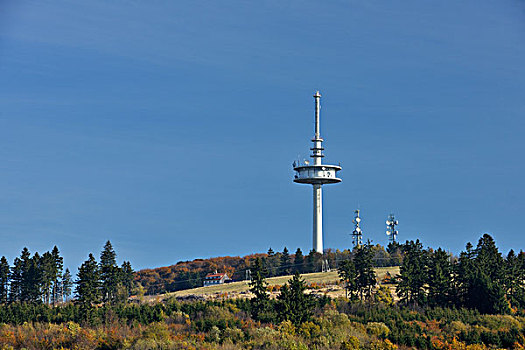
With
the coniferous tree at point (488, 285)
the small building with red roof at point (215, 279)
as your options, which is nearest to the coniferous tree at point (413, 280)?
the coniferous tree at point (488, 285)

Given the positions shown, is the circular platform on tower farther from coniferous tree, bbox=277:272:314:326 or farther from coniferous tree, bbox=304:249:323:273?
coniferous tree, bbox=277:272:314:326

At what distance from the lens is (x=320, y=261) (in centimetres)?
15062

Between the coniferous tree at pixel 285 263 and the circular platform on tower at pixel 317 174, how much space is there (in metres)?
15.8

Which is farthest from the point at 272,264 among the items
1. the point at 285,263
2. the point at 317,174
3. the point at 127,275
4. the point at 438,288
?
the point at 438,288

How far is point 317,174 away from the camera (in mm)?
158250

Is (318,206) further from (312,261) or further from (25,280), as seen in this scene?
(25,280)

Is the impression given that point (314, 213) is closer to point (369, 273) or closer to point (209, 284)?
point (209, 284)

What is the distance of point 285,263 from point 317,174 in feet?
65.5

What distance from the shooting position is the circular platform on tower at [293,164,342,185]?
519ft

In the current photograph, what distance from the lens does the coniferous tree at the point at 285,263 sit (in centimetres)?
15651

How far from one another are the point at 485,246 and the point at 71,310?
193ft

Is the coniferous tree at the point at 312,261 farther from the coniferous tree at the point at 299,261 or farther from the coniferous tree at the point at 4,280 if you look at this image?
the coniferous tree at the point at 4,280

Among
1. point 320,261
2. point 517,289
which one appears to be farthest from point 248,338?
point 320,261

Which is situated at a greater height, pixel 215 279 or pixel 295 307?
pixel 215 279
